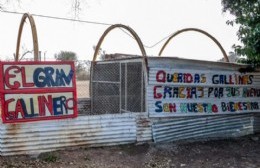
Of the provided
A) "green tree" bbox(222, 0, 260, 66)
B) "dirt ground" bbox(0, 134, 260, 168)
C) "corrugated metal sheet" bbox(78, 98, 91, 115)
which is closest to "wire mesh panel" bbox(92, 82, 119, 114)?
"corrugated metal sheet" bbox(78, 98, 91, 115)

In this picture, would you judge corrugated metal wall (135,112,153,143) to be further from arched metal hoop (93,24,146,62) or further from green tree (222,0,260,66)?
green tree (222,0,260,66)

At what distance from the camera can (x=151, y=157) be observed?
684 centimetres

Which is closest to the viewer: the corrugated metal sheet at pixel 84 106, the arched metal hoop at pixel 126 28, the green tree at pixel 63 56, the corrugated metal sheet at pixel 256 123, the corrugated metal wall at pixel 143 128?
the corrugated metal wall at pixel 143 128

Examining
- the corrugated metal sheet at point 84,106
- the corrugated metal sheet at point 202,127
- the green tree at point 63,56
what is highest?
the green tree at point 63,56

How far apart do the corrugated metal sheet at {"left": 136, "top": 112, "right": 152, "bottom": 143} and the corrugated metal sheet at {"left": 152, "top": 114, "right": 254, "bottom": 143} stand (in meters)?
0.12

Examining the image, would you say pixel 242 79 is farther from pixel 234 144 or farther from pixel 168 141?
pixel 168 141

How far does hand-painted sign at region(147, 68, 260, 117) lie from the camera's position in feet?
25.4

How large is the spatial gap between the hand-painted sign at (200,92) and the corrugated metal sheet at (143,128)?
19 cm

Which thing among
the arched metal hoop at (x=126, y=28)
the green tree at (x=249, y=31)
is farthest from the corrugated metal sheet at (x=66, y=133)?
the green tree at (x=249, y=31)

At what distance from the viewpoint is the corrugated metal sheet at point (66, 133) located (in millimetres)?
6332

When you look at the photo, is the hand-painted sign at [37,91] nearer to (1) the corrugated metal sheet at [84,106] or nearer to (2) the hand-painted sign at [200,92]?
(2) the hand-painted sign at [200,92]

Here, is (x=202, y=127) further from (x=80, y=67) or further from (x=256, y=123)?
(x=80, y=67)

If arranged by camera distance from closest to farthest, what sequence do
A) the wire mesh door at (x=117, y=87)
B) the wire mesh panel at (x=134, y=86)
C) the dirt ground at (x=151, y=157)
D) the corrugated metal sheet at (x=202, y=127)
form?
the dirt ground at (x=151, y=157) → the corrugated metal sheet at (x=202, y=127) → the wire mesh panel at (x=134, y=86) → the wire mesh door at (x=117, y=87)

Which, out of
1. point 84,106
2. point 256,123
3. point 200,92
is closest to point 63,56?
point 84,106
